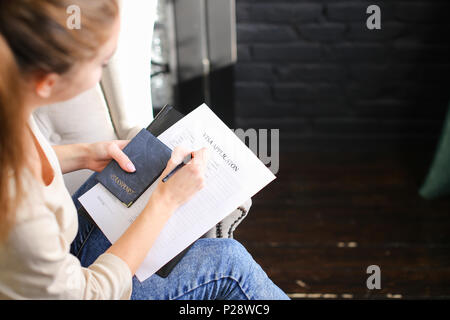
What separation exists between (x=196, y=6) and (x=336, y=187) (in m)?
0.85

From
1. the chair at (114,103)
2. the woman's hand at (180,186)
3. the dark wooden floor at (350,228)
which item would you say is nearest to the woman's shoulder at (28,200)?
the woman's hand at (180,186)

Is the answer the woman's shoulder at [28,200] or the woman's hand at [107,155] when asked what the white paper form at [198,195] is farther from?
the woman's shoulder at [28,200]

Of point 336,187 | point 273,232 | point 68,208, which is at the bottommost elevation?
point 273,232

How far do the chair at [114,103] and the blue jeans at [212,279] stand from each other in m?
0.21

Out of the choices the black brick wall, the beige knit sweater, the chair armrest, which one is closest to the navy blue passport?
the beige knit sweater

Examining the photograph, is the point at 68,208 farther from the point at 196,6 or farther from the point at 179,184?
the point at 196,6

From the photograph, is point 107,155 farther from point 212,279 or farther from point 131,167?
point 212,279

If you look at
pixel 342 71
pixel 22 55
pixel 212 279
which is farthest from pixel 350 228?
pixel 22 55

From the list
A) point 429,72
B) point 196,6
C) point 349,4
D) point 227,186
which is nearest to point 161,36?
point 196,6

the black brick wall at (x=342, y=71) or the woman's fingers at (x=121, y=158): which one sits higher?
the black brick wall at (x=342, y=71)

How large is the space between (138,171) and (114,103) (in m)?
0.30

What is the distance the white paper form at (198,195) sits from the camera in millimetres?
787

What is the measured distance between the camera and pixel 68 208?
683 millimetres

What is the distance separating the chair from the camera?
3.40ft
